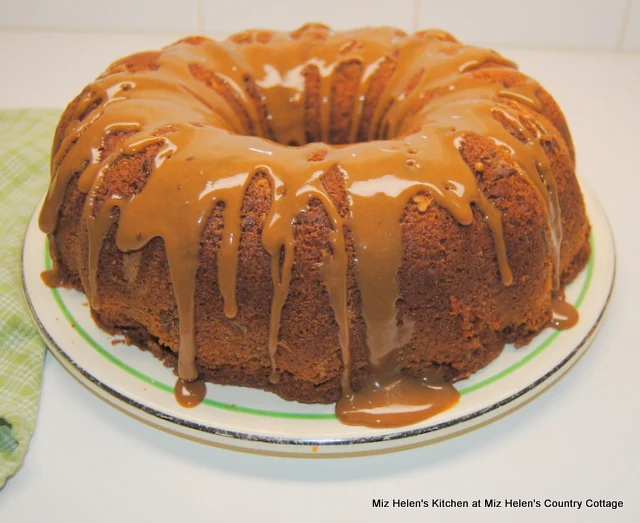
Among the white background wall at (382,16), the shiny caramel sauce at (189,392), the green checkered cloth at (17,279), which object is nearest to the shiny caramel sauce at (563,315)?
the shiny caramel sauce at (189,392)

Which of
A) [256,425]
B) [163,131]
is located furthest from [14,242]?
[256,425]

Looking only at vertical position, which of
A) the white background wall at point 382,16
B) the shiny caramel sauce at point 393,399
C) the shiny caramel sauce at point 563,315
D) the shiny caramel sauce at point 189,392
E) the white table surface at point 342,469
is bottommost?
the white table surface at point 342,469

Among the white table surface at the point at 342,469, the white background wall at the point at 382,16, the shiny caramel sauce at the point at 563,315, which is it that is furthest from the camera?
the white background wall at the point at 382,16

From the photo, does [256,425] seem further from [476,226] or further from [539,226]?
[539,226]

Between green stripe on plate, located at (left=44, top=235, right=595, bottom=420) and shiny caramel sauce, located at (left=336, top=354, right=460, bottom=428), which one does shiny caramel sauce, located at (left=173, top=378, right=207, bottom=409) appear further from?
shiny caramel sauce, located at (left=336, top=354, right=460, bottom=428)

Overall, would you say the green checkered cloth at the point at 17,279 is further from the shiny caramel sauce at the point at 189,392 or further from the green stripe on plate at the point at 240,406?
the shiny caramel sauce at the point at 189,392
